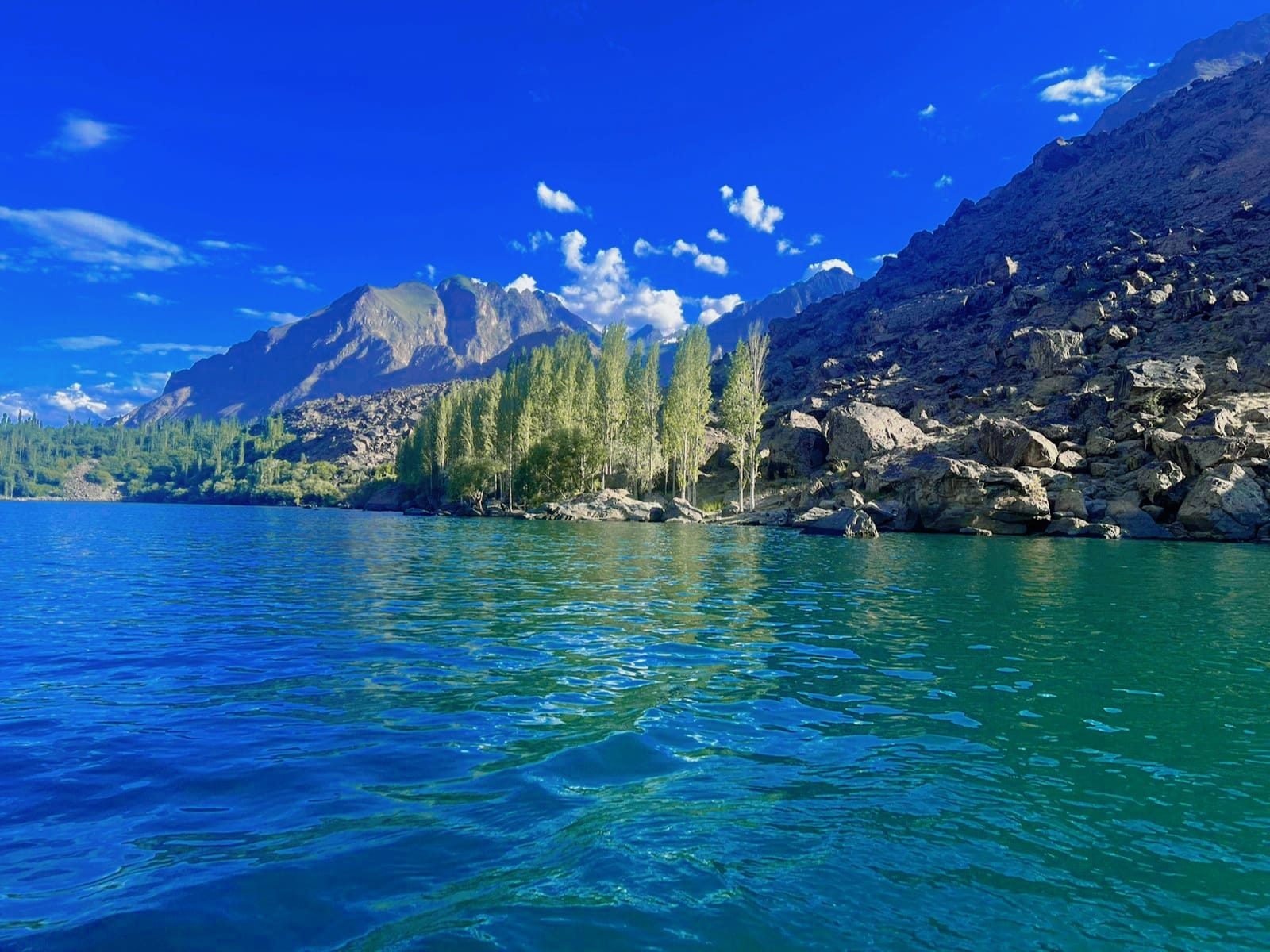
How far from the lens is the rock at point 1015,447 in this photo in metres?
58.0

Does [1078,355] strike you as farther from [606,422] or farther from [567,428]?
[567,428]

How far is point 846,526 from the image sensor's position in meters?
49.9

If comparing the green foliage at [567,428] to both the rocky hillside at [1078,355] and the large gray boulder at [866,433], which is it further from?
the large gray boulder at [866,433]

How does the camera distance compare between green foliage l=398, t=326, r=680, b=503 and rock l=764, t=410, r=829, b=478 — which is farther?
green foliage l=398, t=326, r=680, b=503

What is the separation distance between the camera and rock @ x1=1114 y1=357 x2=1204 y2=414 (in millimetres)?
60688

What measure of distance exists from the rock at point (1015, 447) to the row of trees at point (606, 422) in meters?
24.5

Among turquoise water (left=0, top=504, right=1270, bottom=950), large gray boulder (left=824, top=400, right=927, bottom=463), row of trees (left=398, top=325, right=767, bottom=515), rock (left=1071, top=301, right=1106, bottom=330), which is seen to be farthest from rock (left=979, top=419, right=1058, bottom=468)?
turquoise water (left=0, top=504, right=1270, bottom=950)

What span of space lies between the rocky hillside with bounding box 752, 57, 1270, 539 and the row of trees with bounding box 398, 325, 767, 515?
9.65 metres

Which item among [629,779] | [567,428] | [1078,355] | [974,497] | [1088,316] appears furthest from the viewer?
[567,428]

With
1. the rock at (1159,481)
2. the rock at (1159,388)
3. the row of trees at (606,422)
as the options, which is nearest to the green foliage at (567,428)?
the row of trees at (606,422)

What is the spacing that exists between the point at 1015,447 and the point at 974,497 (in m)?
9.88

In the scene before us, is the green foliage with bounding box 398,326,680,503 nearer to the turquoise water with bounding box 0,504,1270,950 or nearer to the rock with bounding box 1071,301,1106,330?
the rock with bounding box 1071,301,1106,330

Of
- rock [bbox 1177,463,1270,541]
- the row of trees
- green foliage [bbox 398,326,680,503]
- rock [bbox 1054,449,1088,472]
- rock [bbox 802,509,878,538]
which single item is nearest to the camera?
rock [bbox 1177,463,1270,541]

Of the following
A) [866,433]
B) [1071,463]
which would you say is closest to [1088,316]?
[866,433]
